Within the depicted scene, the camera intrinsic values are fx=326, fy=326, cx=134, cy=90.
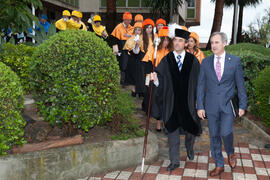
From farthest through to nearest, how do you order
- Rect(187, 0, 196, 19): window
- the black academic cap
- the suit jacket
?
Rect(187, 0, 196, 19): window < the black academic cap < the suit jacket

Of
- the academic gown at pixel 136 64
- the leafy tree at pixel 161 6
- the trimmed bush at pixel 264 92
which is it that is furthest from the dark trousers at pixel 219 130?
the leafy tree at pixel 161 6

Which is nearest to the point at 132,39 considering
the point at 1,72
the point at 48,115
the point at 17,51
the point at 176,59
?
the point at 17,51

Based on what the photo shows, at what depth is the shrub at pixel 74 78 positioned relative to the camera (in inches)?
180

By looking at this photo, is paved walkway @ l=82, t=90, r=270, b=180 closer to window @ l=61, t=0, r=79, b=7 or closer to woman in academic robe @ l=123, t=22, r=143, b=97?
woman in academic robe @ l=123, t=22, r=143, b=97

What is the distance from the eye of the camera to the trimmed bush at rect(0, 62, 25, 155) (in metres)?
4.05

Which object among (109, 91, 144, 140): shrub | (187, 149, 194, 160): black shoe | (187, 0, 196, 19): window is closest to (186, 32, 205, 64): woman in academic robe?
(109, 91, 144, 140): shrub

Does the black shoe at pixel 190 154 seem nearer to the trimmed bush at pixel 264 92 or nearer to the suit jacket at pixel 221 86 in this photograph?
the suit jacket at pixel 221 86

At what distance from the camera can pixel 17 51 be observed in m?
7.23

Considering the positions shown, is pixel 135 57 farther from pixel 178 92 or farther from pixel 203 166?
pixel 203 166

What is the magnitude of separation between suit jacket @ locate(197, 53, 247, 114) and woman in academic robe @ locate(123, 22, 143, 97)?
3459 millimetres

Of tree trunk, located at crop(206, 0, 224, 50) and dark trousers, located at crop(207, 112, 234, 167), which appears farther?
tree trunk, located at crop(206, 0, 224, 50)

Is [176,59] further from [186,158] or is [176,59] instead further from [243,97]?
[186,158]

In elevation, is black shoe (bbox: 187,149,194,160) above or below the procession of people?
below

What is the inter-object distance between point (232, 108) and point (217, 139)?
0.52m
